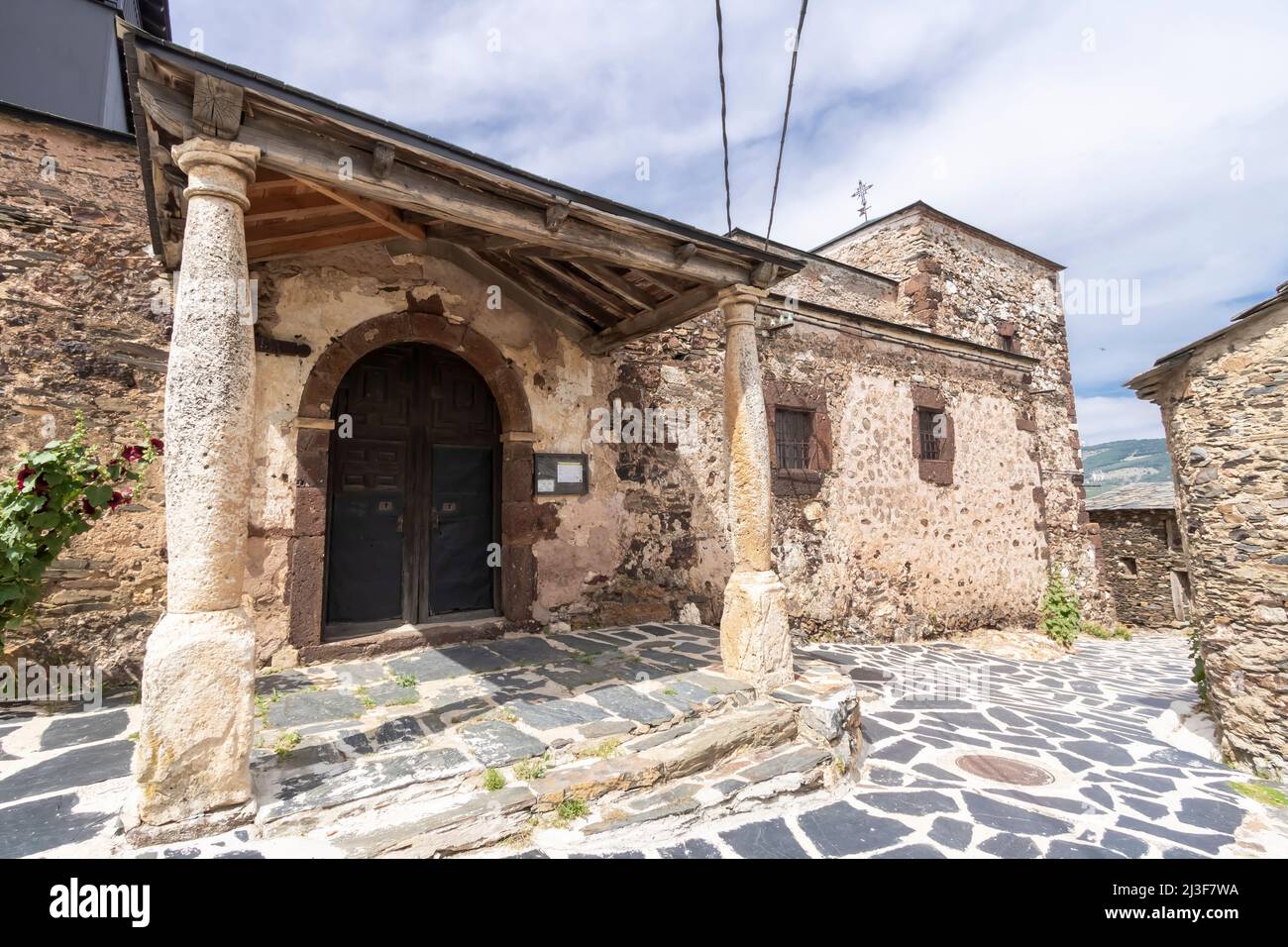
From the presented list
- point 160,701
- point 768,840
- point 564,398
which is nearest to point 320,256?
point 564,398

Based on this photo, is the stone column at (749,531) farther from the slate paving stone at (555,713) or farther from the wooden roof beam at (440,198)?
the slate paving stone at (555,713)

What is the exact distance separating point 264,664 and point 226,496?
2.21 meters

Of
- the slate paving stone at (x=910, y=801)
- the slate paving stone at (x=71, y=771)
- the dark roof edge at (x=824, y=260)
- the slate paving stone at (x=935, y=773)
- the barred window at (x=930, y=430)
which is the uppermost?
the dark roof edge at (x=824, y=260)

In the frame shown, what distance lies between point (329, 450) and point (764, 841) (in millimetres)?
3893

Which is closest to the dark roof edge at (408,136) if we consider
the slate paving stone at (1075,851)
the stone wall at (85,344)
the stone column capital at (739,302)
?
the stone column capital at (739,302)

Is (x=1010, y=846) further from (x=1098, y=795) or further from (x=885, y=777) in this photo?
(x=1098, y=795)

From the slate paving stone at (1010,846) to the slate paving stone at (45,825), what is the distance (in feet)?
11.9

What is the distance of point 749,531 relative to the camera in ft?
14.0

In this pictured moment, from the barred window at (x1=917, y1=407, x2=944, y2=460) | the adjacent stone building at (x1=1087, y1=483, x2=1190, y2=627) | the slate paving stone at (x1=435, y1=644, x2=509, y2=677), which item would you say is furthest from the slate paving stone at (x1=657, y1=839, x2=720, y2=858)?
the adjacent stone building at (x1=1087, y1=483, x2=1190, y2=627)

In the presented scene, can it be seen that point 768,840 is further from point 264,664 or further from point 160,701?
point 264,664

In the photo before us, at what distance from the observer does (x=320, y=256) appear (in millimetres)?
4453

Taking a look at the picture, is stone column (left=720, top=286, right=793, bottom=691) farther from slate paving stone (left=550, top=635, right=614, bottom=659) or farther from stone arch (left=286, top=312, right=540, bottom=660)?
stone arch (left=286, top=312, right=540, bottom=660)

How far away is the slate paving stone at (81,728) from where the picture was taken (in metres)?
3.04
